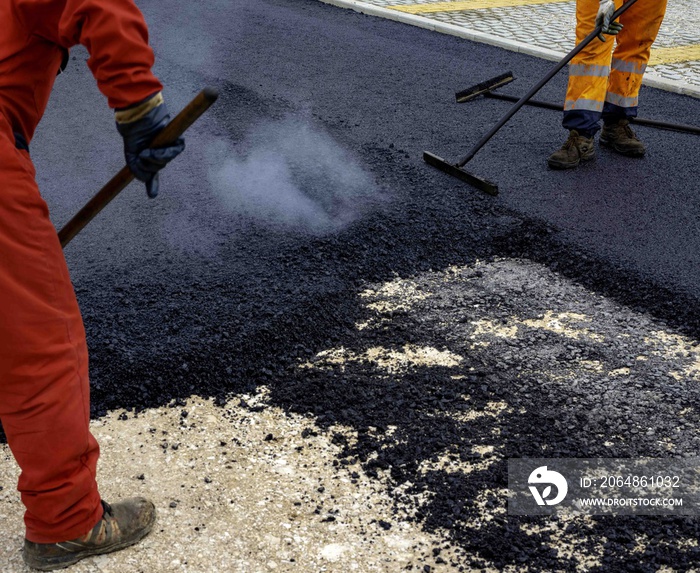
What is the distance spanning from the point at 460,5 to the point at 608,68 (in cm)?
531

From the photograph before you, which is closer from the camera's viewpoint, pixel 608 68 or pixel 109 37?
pixel 109 37

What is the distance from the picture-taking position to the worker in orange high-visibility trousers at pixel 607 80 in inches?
200

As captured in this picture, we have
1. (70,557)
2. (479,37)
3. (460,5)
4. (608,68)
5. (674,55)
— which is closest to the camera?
(70,557)

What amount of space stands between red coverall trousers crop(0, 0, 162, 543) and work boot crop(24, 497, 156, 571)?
6 cm

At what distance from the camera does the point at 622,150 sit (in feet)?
17.8

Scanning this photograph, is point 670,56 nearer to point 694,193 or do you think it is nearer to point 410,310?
point 694,193

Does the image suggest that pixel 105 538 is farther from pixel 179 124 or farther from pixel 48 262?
pixel 179 124

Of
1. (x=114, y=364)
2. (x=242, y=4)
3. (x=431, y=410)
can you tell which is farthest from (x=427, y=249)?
(x=242, y=4)

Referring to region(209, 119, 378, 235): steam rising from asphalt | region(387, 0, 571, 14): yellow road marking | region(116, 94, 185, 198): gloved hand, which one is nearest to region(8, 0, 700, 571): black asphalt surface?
region(209, 119, 378, 235): steam rising from asphalt

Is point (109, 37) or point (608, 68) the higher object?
point (109, 37)

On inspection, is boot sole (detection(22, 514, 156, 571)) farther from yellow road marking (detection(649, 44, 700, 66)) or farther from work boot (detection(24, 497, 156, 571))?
yellow road marking (detection(649, 44, 700, 66))

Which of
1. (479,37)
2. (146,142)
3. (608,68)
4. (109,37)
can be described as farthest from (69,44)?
(479,37)
